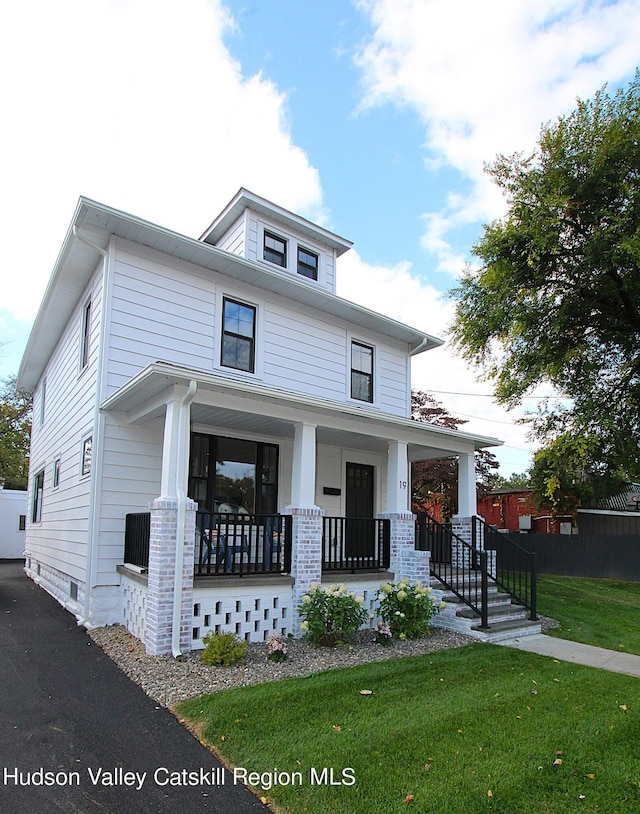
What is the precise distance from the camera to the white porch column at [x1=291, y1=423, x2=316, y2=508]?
7.54 metres

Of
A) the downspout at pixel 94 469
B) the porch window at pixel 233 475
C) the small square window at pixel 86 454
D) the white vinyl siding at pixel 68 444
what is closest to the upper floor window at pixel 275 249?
the white vinyl siding at pixel 68 444

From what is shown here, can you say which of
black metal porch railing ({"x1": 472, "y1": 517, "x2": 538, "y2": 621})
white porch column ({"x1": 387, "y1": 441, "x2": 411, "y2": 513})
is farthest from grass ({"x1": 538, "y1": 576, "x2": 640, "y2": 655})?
white porch column ({"x1": 387, "y1": 441, "x2": 411, "y2": 513})

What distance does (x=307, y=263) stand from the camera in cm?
1180

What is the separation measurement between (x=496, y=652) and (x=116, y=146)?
9.33 m

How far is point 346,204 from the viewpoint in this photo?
12.3 m

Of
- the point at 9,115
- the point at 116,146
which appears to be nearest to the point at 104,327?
the point at 116,146

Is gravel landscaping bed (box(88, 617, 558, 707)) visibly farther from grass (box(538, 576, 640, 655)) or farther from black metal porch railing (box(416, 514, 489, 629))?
grass (box(538, 576, 640, 655))

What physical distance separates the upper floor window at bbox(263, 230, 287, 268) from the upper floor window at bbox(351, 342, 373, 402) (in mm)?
2302

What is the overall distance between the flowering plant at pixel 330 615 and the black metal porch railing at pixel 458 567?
1893 mm

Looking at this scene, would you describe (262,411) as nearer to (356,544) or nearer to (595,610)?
(356,544)

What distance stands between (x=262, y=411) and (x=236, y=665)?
3115 millimetres

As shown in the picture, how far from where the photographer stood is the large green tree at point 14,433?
25.0m

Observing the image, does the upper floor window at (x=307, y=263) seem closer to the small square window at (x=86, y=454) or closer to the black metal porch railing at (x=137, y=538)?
the small square window at (x=86, y=454)

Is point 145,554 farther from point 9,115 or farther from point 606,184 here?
point 606,184
